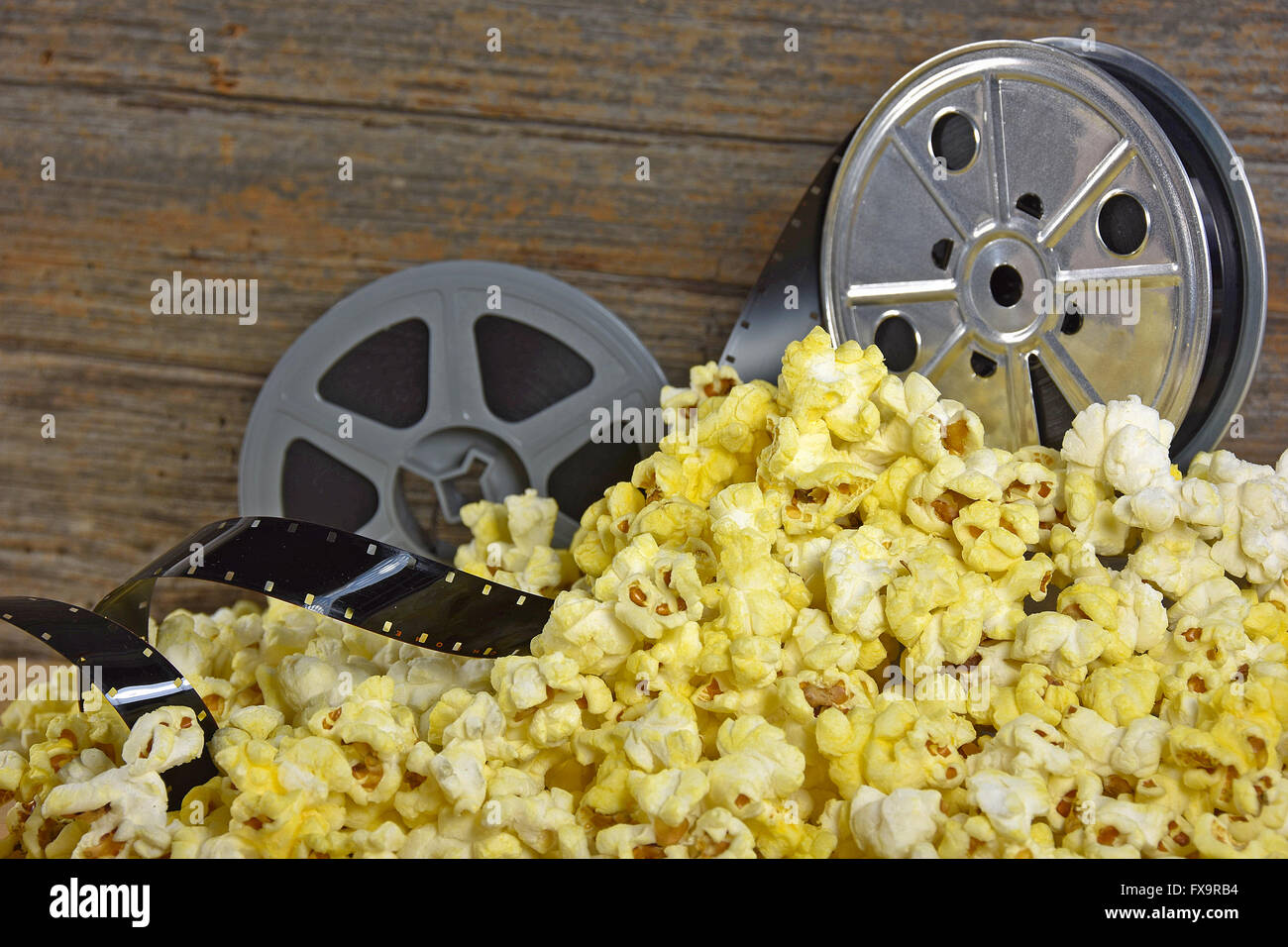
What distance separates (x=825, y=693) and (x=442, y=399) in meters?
0.54

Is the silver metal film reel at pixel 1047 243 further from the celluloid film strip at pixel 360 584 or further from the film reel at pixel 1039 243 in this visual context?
the celluloid film strip at pixel 360 584

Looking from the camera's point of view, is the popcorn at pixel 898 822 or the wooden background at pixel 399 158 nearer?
the popcorn at pixel 898 822

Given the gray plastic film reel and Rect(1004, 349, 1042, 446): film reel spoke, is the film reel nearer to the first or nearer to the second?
Rect(1004, 349, 1042, 446): film reel spoke

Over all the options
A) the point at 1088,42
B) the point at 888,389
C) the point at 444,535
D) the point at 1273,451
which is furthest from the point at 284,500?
the point at 1273,451

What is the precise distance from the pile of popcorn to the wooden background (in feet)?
1.38

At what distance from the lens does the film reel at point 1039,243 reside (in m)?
0.70

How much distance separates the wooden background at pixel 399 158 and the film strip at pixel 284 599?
0.46 metres


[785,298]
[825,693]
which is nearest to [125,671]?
[825,693]

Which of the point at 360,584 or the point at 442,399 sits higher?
the point at 442,399

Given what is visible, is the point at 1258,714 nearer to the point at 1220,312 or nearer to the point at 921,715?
the point at 921,715

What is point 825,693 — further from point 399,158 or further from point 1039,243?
point 399,158

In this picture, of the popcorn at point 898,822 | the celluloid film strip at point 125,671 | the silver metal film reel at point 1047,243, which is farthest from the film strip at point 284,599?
the silver metal film reel at point 1047,243

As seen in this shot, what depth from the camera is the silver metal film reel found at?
698 millimetres

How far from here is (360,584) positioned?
26.6 inches
